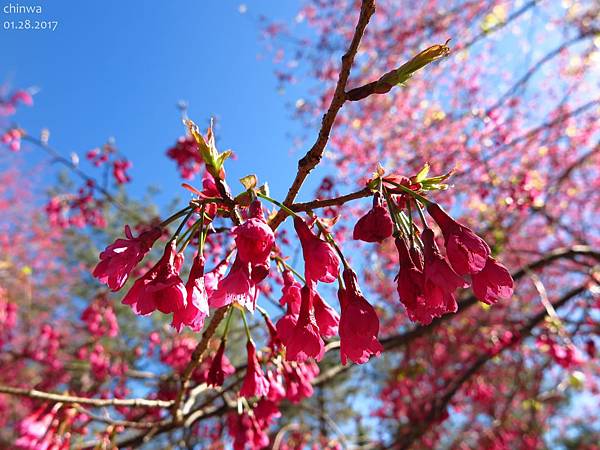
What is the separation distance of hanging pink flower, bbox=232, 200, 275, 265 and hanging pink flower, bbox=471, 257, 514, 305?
1.73 ft

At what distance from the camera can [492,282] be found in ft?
3.59

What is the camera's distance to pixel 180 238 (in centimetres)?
122

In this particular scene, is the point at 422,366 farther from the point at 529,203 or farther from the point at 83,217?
the point at 83,217

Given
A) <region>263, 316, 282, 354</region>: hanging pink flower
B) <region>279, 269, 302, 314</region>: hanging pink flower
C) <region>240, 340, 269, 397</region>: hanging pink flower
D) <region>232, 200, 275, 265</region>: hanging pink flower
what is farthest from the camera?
<region>263, 316, 282, 354</region>: hanging pink flower

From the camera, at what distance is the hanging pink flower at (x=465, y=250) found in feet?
3.53

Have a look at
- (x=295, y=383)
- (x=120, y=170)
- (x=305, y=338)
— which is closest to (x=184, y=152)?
(x=120, y=170)

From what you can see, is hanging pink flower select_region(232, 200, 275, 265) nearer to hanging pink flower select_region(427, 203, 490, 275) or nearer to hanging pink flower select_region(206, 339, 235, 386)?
hanging pink flower select_region(427, 203, 490, 275)

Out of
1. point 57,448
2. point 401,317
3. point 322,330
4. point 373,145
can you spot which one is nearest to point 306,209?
point 322,330

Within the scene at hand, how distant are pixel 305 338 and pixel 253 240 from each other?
351mm

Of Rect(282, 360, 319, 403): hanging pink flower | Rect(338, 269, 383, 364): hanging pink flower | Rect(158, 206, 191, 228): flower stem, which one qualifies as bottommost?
Rect(338, 269, 383, 364): hanging pink flower

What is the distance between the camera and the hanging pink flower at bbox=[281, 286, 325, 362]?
46.8 inches

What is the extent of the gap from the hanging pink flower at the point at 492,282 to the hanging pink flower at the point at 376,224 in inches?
9.8

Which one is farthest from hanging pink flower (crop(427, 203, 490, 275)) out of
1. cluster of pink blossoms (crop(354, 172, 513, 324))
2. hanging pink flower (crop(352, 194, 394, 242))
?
hanging pink flower (crop(352, 194, 394, 242))

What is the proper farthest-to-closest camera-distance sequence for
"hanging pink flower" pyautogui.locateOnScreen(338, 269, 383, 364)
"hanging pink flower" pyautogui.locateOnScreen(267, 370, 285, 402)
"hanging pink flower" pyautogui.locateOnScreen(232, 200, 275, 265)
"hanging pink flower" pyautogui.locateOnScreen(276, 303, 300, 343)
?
"hanging pink flower" pyautogui.locateOnScreen(267, 370, 285, 402)
"hanging pink flower" pyautogui.locateOnScreen(276, 303, 300, 343)
"hanging pink flower" pyautogui.locateOnScreen(338, 269, 383, 364)
"hanging pink flower" pyautogui.locateOnScreen(232, 200, 275, 265)
